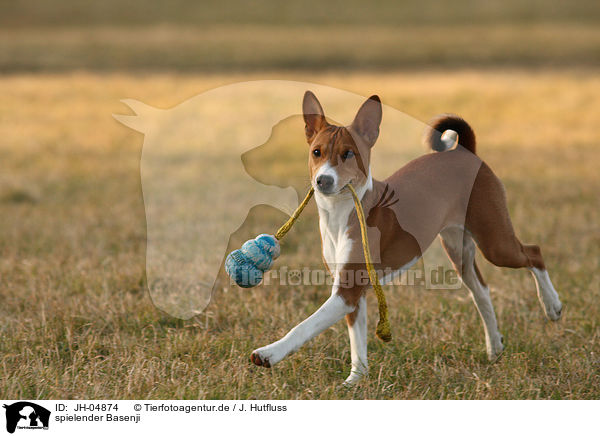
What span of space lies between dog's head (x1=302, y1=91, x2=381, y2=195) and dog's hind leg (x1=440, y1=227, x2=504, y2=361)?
104cm

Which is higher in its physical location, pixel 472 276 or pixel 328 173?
pixel 328 173

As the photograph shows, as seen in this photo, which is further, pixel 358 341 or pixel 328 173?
A: pixel 358 341

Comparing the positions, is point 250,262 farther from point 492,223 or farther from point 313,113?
point 492,223

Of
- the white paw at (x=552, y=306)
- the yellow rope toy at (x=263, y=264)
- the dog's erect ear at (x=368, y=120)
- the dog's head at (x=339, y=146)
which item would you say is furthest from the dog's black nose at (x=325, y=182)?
the white paw at (x=552, y=306)

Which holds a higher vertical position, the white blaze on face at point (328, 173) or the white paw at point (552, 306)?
the white blaze on face at point (328, 173)

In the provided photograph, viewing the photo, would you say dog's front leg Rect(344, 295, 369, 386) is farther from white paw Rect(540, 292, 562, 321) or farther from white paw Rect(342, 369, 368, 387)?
white paw Rect(540, 292, 562, 321)

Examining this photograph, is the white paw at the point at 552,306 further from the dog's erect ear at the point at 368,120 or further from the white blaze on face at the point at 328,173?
the white blaze on face at the point at 328,173

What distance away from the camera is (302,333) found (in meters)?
3.59

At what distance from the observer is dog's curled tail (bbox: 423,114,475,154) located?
4664mm

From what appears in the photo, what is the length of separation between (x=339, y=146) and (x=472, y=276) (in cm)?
157

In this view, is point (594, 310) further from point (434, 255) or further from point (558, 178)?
point (558, 178)

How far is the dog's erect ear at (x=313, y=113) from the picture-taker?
3941mm

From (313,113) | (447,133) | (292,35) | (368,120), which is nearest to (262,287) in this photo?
(447,133)
